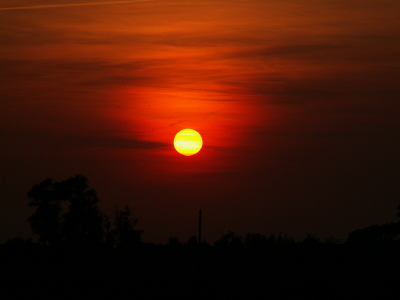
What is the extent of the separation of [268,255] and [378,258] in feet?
17.9

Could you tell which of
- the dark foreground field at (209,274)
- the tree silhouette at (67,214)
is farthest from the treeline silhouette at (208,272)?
the tree silhouette at (67,214)

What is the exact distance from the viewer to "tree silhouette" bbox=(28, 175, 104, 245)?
182 ft

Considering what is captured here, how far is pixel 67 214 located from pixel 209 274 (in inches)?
1188

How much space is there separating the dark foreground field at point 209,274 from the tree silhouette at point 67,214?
74.2ft

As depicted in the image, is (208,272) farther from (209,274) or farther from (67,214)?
(67,214)

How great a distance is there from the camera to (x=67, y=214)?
5684 cm

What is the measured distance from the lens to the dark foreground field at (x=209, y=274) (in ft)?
91.7

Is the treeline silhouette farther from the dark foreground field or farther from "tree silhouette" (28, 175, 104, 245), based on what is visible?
"tree silhouette" (28, 175, 104, 245)

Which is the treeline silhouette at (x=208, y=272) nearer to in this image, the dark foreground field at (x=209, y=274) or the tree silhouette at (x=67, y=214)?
the dark foreground field at (x=209, y=274)

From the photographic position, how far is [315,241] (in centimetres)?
3631

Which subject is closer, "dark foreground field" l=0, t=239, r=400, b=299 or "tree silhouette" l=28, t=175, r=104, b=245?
"dark foreground field" l=0, t=239, r=400, b=299

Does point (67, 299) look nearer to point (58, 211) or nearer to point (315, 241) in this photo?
point (315, 241)

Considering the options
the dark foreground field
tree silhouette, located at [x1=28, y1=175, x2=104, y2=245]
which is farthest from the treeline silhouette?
tree silhouette, located at [x1=28, y1=175, x2=104, y2=245]

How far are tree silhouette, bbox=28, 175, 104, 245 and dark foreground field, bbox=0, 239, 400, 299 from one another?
22.6 meters
